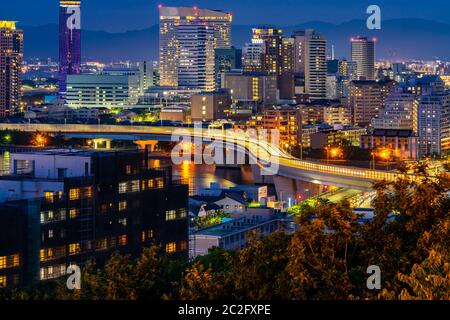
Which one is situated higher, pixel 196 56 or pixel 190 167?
pixel 196 56

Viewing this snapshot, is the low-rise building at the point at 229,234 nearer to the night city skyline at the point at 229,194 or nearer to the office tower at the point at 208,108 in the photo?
the night city skyline at the point at 229,194

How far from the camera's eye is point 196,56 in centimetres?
4578

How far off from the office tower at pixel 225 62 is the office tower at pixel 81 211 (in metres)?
36.0

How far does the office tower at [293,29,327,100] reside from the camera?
141 feet

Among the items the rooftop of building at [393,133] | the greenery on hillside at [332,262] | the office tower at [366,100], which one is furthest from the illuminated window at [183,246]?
the office tower at [366,100]

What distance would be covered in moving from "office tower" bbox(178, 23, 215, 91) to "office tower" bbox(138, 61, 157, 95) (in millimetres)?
1305

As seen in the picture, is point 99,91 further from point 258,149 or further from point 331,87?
point 258,149

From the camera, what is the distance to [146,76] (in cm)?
4669

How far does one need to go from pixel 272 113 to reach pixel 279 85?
47.8ft

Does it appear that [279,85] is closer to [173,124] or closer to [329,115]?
[329,115]

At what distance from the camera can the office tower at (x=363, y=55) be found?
4838 cm

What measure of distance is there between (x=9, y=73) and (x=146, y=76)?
1197 cm

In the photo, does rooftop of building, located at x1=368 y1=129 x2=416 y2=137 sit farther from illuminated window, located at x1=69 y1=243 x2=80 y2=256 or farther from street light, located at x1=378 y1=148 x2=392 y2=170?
illuminated window, located at x1=69 y1=243 x2=80 y2=256

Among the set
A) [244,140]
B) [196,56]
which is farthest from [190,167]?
[196,56]
